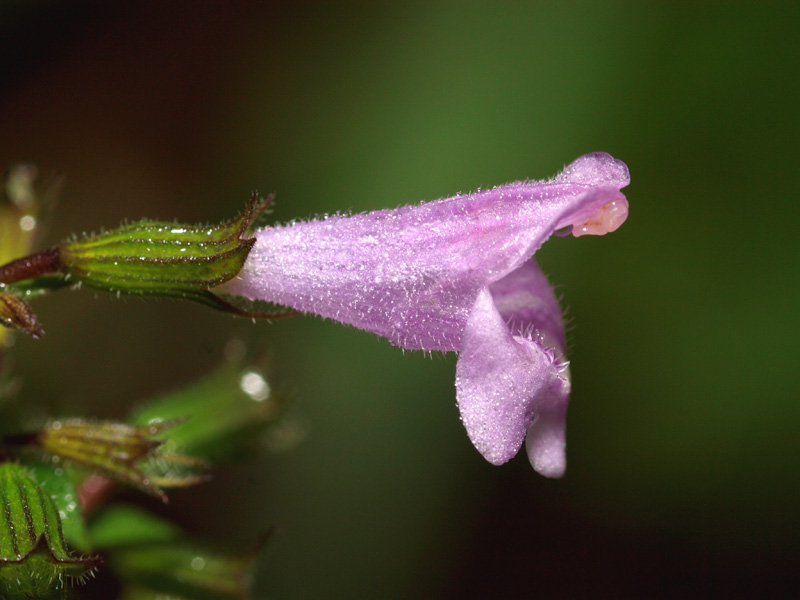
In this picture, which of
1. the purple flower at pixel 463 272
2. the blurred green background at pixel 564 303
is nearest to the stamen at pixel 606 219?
the purple flower at pixel 463 272

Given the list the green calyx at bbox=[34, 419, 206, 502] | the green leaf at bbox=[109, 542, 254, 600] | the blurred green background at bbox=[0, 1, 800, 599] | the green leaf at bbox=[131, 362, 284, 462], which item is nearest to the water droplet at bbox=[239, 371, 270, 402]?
the green leaf at bbox=[131, 362, 284, 462]

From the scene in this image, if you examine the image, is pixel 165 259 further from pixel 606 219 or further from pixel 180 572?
pixel 180 572

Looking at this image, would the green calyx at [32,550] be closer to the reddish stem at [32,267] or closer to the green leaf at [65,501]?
the green leaf at [65,501]

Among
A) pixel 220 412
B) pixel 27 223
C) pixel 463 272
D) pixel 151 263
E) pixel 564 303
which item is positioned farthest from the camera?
pixel 564 303

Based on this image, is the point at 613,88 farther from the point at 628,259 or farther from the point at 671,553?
the point at 671,553

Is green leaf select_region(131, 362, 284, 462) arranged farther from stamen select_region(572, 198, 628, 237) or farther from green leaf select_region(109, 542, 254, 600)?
stamen select_region(572, 198, 628, 237)

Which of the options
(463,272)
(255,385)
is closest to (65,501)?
(255,385)

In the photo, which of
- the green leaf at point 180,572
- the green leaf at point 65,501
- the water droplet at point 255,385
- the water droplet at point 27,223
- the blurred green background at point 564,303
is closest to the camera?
the green leaf at point 65,501
